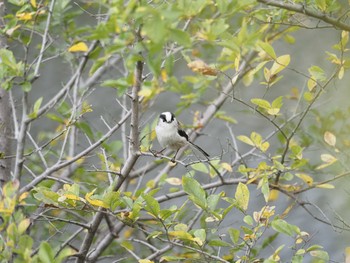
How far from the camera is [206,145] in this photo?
4660 millimetres

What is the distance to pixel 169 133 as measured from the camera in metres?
2.94

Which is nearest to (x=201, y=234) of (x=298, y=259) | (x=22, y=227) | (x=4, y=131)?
(x=298, y=259)

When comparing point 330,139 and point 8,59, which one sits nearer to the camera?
point 8,59

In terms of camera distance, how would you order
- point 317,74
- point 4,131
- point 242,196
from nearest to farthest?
point 242,196
point 317,74
point 4,131

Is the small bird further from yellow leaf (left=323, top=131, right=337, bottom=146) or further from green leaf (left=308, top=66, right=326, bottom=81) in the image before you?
green leaf (left=308, top=66, right=326, bottom=81)

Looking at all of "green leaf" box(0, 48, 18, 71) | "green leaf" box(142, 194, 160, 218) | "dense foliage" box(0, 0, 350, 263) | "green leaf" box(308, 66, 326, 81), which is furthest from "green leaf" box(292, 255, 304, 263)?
"green leaf" box(0, 48, 18, 71)

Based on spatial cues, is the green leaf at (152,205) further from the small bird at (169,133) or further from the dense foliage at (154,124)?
the small bird at (169,133)

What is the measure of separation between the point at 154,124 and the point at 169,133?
0.31 ft

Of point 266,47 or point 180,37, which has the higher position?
point 180,37

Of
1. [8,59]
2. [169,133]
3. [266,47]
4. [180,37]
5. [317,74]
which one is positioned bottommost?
[169,133]

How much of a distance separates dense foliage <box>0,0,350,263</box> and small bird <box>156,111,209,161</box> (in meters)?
0.06

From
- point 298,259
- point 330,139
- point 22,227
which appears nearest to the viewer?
point 22,227

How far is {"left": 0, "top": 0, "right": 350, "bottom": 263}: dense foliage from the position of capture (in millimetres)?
1880

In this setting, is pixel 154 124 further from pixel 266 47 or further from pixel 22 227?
pixel 22 227
